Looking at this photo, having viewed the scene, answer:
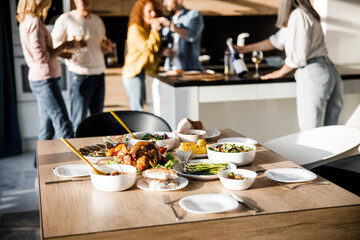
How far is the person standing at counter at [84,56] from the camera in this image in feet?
11.8

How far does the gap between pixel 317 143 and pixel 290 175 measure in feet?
3.17

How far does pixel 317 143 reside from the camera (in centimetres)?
238

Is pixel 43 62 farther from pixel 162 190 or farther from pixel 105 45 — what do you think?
pixel 162 190

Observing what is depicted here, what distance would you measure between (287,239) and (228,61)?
297cm

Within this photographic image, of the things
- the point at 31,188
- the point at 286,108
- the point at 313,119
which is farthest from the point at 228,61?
the point at 31,188

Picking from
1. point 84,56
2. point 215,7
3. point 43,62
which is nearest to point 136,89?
point 84,56

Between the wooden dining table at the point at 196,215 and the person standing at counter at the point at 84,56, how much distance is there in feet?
7.71

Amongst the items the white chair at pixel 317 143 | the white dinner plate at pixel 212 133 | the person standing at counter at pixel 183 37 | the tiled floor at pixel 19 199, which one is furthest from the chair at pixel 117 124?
the person standing at counter at pixel 183 37

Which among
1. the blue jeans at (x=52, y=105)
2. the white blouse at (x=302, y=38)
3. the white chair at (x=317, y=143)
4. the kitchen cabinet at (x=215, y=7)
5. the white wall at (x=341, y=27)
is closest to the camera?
the white chair at (x=317, y=143)

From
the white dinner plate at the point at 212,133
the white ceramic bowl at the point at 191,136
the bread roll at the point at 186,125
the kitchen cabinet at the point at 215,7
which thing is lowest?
the white dinner plate at the point at 212,133

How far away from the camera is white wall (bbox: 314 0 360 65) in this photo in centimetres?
451

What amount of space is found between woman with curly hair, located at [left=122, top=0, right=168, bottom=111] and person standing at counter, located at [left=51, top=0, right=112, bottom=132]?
0.24m

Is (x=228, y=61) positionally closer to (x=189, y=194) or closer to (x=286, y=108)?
(x=286, y=108)

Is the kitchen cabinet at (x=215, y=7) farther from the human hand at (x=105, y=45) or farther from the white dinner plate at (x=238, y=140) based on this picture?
the white dinner plate at (x=238, y=140)
